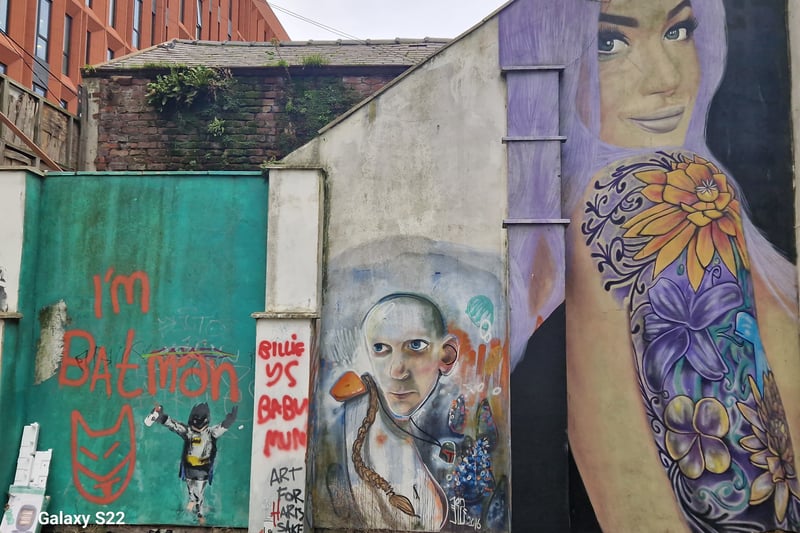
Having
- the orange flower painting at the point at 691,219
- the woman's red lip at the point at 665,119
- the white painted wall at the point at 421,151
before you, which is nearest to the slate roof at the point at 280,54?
the white painted wall at the point at 421,151

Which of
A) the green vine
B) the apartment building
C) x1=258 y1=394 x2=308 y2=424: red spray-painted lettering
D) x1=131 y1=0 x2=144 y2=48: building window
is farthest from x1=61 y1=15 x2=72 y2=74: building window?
x1=258 y1=394 x2=308 y2=424: red spray-painted lettering

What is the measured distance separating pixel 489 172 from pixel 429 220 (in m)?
0.82

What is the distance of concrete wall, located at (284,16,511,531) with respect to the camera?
6.23m

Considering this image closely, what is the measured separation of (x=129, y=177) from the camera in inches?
261

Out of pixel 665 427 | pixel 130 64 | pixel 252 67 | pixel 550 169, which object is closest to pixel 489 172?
pixel 550 169

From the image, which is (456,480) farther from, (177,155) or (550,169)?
(177,155)

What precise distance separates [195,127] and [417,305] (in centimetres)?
532

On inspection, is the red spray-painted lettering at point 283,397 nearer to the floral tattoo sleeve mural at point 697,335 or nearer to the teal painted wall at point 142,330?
the teal painted wall at point 142,330

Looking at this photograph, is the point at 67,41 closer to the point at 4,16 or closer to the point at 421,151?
the point at 4,16

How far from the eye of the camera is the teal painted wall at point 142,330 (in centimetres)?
632

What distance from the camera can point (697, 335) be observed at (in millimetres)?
6262

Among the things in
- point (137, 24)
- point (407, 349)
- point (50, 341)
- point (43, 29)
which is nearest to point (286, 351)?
point (407, 349)

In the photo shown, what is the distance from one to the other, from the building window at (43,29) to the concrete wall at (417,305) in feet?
55.7
